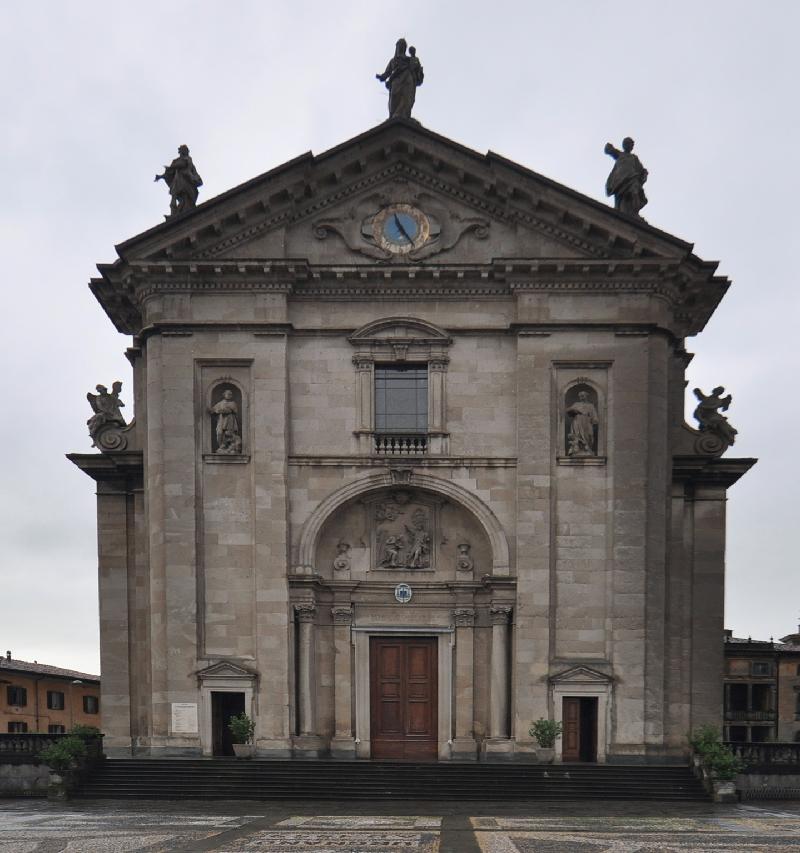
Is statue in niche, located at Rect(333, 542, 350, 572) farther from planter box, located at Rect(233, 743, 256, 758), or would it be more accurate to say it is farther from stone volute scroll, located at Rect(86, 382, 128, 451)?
stone volute scroll, located at Rect(86, 382, 128, 451)

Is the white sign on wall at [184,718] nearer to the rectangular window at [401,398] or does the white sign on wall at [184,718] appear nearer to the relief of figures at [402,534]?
the relief of figures at [402,534]

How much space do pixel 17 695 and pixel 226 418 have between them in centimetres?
4208

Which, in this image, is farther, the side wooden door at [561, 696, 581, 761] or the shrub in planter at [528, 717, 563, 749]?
the side wooden door at [561, 696, 581, 761]

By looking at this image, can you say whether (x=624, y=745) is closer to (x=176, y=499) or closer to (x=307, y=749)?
(x=307, y=749)

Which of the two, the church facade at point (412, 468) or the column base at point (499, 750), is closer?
the column base at point (499, 750)

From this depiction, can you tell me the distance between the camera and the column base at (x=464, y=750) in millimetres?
31547

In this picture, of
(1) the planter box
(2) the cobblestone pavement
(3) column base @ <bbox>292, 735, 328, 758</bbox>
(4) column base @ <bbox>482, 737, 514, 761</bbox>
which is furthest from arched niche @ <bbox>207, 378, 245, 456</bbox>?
(4) column base @ <bbox>482, 737, 514, 761</bbox>

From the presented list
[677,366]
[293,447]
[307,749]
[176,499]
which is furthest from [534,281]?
[307,749]

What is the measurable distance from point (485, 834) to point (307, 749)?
10.6 meters

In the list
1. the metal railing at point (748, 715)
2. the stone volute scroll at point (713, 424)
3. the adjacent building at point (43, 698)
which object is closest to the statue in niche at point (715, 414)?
the stone volute scroll at point (713, 424)

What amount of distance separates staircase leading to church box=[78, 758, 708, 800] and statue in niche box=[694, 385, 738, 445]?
10781 mm

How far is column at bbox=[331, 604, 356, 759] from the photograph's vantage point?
3181 cm

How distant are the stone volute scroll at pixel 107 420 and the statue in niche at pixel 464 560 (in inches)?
458

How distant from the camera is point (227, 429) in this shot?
32.3 metres
